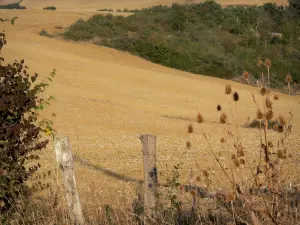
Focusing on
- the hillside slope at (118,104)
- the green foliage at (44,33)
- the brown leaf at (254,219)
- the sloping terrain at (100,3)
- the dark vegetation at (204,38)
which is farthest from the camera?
the sloping terrain at (100,3)

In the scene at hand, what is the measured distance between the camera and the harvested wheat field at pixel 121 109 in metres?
11.7

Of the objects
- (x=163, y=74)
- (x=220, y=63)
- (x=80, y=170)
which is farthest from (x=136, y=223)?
(x=220, y=63)

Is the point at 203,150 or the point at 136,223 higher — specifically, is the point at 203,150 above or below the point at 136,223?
below

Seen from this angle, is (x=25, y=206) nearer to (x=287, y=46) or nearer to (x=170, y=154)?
(x=170, y=154)

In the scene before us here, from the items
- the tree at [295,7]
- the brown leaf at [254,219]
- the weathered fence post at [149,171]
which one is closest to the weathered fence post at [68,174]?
the weathered fence post at [149,171]

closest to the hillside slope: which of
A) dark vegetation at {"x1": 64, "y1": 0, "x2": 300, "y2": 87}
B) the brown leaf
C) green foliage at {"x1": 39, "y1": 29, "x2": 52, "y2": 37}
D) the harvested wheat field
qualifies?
the harvested wheat field

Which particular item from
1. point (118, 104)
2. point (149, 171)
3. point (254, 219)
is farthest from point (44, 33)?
point (254, 219)

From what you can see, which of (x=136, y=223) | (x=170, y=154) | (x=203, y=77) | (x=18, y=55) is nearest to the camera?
(x=136, y=223)

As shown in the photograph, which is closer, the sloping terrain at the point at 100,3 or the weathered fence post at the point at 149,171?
the weathered fence post at the point at 149,171

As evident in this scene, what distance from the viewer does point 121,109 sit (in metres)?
21.9

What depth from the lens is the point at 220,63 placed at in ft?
121

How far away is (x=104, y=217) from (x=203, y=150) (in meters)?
8.22

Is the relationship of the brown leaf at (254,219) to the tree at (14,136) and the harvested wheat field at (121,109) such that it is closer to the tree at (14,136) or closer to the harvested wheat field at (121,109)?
the harvested wheat field at (121,109)

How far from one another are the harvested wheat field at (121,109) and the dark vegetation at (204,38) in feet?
5.48
